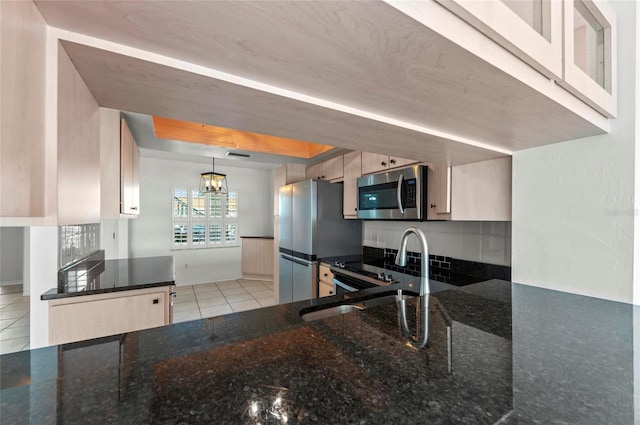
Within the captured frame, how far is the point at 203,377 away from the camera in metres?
0.56

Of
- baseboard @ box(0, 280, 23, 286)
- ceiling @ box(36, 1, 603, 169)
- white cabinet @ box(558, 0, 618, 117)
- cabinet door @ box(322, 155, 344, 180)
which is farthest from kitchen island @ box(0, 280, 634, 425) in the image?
baseboard @ box(0, 280, 23, 286)

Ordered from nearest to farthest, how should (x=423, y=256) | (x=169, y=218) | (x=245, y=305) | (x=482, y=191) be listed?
1. (x=423, y=256)
2. (x=482, y=191)
3. (x=245, y=305)
4. (x=169, y=218)

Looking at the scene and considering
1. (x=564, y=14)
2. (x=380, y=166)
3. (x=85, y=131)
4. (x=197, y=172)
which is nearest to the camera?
(x=85, y=131)

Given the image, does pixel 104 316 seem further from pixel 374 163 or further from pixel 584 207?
pixel 584 207

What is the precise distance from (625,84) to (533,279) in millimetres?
898

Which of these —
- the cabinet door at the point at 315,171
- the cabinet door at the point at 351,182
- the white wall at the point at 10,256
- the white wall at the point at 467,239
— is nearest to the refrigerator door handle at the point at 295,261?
the cabinet door at the point at 351,182

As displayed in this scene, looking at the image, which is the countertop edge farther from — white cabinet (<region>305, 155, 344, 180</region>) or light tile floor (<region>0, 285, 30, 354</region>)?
white cabinet (<region>305, 155, 344, 180</region>)

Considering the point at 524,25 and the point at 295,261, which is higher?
the point at 524,25

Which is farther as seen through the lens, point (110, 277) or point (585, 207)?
point (110, 277)

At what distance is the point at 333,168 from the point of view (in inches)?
131

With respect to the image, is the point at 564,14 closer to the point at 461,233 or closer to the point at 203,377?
the point at 203,377

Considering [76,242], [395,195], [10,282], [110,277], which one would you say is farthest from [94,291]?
[10,282]

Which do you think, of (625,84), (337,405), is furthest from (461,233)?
(337,405)

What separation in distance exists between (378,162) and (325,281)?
1.41m
